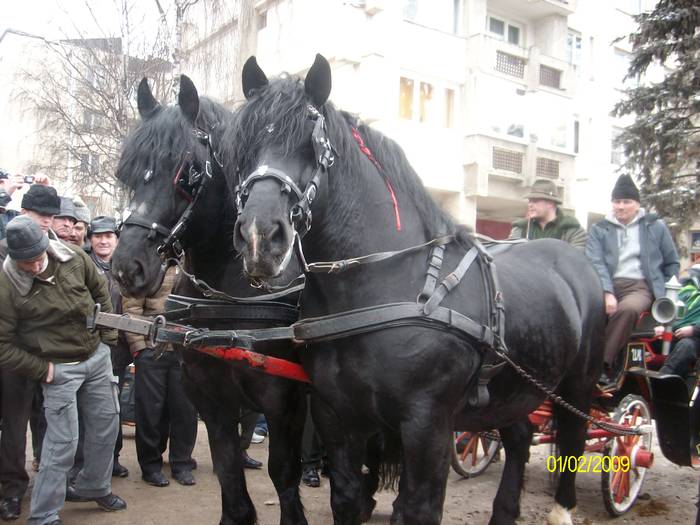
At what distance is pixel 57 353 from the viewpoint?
13.0 ft

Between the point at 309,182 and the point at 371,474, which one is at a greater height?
the point at 309,182

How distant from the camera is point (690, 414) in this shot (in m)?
4.32

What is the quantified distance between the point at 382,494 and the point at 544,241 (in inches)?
94.0

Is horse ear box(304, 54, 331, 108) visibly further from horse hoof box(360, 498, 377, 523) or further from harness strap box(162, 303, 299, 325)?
horse hoof box(360, 498, 377, 523)

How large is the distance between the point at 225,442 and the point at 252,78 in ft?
6.13

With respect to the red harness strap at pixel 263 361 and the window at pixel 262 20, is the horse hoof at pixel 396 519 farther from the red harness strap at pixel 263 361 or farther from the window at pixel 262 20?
the window at pixel 262 20

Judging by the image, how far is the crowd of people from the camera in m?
3.88

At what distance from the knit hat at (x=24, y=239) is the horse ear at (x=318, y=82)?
6.72ft

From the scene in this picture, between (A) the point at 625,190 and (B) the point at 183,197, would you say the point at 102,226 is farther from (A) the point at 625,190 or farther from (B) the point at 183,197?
(A) the point at 625,190

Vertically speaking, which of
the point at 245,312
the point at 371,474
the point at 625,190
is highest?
the point at 625,190

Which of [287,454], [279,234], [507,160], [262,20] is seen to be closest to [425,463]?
[287,454]

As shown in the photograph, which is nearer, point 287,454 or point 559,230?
point 287,454

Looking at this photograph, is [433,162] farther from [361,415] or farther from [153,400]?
[361,415]
